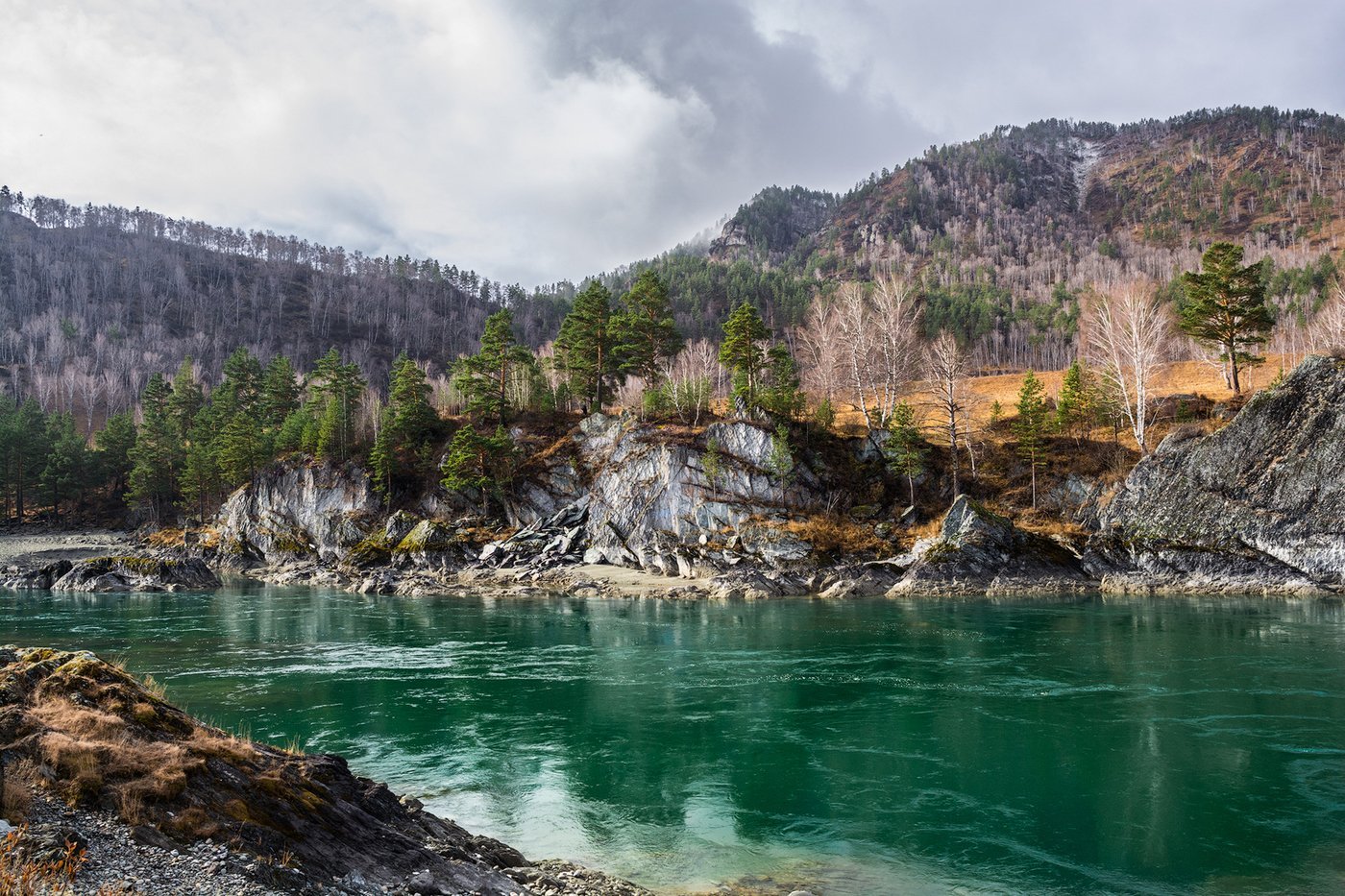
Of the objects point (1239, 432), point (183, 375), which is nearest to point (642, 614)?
point (1239, 432)

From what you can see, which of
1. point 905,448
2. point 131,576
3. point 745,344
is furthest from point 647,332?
point 131,576

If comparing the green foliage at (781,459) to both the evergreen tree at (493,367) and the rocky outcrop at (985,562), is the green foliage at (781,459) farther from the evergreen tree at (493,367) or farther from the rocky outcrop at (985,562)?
the evergreen tree at (493,367)

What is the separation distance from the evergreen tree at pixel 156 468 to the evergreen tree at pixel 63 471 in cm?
592

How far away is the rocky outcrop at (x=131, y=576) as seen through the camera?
176 ft

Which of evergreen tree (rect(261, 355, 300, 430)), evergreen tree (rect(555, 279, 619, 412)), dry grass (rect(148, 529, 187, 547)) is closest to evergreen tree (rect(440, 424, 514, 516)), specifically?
evergreen tree (rect(555, 279, 619, 412))

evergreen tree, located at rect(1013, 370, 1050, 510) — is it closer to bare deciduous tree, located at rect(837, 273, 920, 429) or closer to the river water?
bare deciduous tree, located at rect(837, 273, 920, 429)

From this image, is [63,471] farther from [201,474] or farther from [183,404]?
[201,474]

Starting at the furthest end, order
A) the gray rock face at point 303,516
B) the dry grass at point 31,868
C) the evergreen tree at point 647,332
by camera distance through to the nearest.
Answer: the evergreen tree at point 647,332 < the gray rock face at point 303,516 < the dry grass at point 31,868

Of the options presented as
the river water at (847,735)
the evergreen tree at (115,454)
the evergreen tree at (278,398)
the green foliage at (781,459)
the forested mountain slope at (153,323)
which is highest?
the forested mountain slope at (153,323)

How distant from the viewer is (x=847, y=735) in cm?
1789

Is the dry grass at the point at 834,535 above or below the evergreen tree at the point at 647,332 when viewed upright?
below

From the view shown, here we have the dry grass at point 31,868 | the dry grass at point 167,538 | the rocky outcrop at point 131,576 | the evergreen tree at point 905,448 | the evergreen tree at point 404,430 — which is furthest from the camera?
the dry grass at point 167,538

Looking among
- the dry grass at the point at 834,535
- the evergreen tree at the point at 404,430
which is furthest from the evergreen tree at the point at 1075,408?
the evergreen tree at the point at 404,430

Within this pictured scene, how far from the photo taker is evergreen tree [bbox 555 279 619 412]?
73.6 meters
